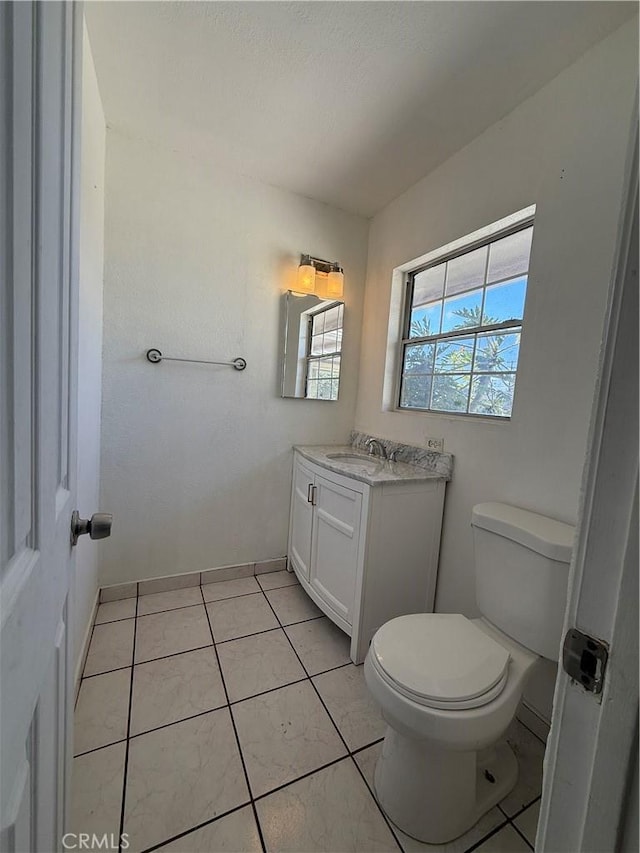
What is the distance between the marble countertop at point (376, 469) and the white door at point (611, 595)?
3.49 ft

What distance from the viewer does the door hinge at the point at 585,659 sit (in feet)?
1.23

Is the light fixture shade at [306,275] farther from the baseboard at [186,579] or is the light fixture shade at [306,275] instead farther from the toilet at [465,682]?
the baseboard at [186,579]

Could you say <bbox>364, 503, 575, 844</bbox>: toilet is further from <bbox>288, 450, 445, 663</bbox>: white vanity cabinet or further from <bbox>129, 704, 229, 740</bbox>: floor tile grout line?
<bbox>129, 704, 229, 740</bbox>: floor tile grout line

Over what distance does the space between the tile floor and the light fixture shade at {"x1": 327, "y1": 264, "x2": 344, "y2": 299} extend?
75.7 inches

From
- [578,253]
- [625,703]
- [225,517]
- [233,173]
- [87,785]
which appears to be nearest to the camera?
[625,703]

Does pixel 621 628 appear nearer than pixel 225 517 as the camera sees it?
Yes

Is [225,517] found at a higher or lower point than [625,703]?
lower

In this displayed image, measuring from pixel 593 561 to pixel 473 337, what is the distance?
1478 millimetres

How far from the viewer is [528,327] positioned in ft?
4.38

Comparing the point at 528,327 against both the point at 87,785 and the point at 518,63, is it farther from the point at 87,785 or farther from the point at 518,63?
the point at 87,785

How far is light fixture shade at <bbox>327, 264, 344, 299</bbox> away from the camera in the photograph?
2132 millimetres

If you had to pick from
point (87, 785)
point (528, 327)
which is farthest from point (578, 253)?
point (87, 785)

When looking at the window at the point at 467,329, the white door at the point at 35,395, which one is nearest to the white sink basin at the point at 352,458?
the window at the point at 467,329

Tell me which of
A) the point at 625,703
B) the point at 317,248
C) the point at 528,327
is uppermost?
the point at 317,248
